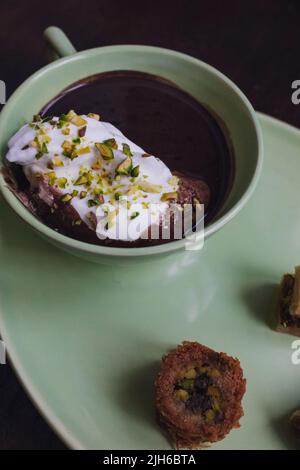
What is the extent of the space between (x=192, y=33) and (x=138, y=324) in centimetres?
86

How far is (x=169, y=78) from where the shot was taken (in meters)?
1.19

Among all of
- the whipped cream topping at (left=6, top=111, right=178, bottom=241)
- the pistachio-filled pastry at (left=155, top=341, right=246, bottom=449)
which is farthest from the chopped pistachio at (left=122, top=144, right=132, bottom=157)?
the pistachio-filled pastry at (left=155, top=341, right=246, bottom=449)

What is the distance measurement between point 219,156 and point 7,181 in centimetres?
39

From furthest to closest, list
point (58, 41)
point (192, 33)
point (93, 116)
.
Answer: point (192, 33), point (58, 41), point (93, 116)

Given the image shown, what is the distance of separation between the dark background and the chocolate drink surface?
0.35m

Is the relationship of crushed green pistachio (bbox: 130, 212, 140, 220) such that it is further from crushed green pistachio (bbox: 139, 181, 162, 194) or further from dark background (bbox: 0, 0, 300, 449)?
dark background (bbox: 0, 0, 300, 449)

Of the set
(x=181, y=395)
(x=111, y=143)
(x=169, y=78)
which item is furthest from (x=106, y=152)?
(x=181, y=395)

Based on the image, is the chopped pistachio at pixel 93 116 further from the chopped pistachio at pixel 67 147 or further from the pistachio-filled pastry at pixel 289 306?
the pistachio-filled pastry at pixel 289 306

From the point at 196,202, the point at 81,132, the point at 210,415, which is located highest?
the point at 81,132

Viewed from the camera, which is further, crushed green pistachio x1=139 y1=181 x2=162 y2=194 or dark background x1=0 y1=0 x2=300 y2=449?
dark background x1=0 y1=0 x2=300 y2=449

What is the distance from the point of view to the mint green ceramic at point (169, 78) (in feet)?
3.43

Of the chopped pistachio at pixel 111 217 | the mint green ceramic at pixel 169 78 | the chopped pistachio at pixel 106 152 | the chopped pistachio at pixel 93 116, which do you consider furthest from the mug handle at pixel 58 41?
the chopped pistachio at pixel 111 217

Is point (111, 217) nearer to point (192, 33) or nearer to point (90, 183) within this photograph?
point (90, 183)

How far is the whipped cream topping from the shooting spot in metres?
0.96
